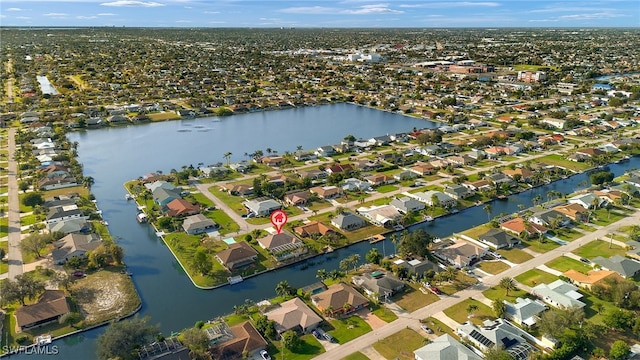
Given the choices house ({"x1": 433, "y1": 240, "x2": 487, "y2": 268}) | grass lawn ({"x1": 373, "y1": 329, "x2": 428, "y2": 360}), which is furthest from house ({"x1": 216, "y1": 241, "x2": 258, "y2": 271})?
house ({"x1": 433, "y1": 240, "x2": 487, "y2": 268})

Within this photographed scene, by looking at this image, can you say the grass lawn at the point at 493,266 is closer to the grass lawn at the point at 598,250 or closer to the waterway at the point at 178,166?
the waterway at the point at 178,166

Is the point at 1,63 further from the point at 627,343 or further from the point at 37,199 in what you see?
the point at 627,343

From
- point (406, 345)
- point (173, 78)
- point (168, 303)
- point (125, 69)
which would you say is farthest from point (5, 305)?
point (125, 69)

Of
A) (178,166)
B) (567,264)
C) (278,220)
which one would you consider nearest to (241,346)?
(278,220)

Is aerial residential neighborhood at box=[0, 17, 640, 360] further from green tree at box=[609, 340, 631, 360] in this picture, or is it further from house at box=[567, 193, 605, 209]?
house at box=[567, 193, 605, 209]

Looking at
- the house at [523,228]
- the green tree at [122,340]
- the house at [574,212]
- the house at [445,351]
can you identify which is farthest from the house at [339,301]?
the house at [574,212]

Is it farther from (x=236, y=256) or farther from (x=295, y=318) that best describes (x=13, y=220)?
(x=295, y=318)
